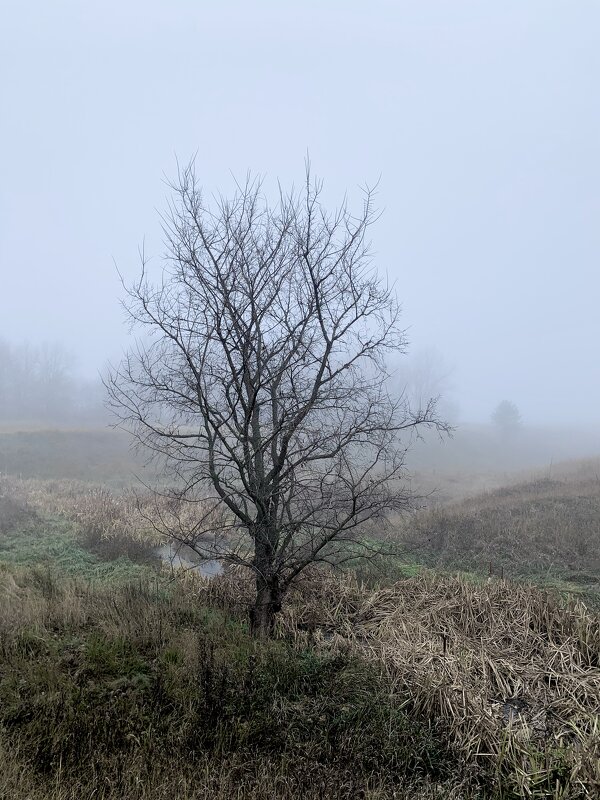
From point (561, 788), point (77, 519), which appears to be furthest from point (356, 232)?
point (77, 519)

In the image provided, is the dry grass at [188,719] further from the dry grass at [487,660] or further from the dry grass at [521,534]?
the dry grass at [521,534]

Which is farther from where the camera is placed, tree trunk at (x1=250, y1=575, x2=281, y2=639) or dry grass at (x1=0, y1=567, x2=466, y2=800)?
tree trunk at (x1=250, y1=575, x2=281, y2=639)

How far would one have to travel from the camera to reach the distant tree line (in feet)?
210

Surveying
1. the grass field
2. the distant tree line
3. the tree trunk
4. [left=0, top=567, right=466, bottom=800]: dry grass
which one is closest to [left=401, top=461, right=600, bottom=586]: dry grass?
the grass field

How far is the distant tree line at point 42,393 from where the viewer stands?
64062 mm

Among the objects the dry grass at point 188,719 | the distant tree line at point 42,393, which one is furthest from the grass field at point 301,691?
the distant tree line at point 42,393

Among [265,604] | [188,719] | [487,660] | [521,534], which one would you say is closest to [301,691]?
[188,719]

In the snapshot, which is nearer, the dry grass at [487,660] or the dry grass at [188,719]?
the dry grass at [188,719]

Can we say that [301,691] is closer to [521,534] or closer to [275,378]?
[275,378]

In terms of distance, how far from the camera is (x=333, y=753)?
409cm

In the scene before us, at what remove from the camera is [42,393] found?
71.2 m

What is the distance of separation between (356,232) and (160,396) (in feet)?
11.7

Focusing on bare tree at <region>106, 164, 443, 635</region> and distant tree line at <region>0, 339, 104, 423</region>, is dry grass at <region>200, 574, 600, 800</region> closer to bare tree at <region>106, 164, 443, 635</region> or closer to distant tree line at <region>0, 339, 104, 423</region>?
bare tree at <region>106, 164, 443, 635</region>

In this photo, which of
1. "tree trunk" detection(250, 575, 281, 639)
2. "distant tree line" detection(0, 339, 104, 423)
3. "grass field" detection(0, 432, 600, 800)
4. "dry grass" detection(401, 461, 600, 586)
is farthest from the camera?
"distant tree line" detection(0, 339, 104, 423)
